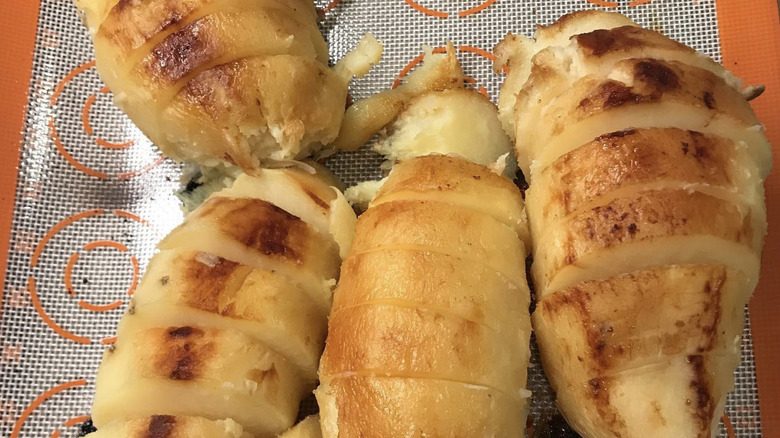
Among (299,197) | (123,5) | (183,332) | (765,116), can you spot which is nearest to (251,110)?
(299,197)

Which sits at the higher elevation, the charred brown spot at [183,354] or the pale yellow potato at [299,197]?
the pale yellow potato at [299,197]

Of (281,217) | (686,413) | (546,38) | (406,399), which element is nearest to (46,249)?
(281,217)

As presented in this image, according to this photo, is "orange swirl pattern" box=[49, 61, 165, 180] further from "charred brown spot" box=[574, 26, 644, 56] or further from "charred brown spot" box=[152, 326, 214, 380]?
"charred brown spot" box=[574, 26, 644, 56]

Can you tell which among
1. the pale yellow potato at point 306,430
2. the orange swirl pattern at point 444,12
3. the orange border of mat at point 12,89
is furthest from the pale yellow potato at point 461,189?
the orange border of mat at point 12,89

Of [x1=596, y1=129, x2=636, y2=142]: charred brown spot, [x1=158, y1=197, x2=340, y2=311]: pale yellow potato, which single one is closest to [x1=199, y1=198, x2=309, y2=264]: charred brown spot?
[x1=158, y1=197, x2=340, y2=311]: pale yellow potato

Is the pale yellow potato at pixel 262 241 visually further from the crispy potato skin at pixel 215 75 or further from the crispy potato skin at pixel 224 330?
the crispy potato skin at pixel 215 75

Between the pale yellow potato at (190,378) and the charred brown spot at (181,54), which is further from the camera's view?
the charred brown spot at (181,54)

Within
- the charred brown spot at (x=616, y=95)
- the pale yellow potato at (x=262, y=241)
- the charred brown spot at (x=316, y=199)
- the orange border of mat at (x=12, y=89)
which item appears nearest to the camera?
the charred brown spot at (x=616, y=95)

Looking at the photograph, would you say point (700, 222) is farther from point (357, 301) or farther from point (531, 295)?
point (357, 301)
